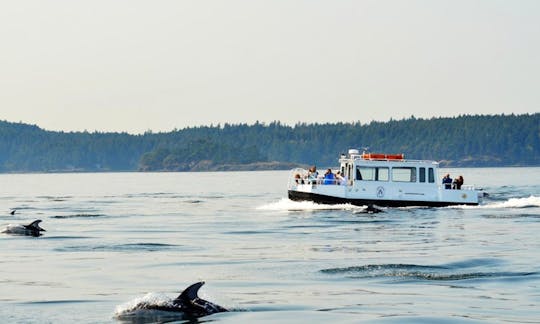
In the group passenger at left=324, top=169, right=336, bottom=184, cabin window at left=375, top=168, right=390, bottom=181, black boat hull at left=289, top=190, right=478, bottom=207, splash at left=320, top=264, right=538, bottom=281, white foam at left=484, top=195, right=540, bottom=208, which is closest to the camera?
splash at left=320, top=264, right=538, bottom=281

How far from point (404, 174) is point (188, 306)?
42224 millimetres

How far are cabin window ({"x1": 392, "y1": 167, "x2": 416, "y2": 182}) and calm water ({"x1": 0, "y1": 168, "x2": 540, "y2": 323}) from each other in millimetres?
7487

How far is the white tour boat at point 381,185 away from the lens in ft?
203

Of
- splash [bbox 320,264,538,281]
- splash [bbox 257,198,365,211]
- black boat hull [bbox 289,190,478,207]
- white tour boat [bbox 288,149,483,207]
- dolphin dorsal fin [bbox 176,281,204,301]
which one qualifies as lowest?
splash [bbox 320,264,538,281]

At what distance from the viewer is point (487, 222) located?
49.9 meters

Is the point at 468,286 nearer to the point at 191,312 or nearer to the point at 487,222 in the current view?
the point at 191,312

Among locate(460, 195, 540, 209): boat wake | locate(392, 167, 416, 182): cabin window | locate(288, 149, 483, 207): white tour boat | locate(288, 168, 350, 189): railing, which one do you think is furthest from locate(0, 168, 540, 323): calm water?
locate(460, 195, 540, 209): boat wake

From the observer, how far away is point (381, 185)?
62.1 meters

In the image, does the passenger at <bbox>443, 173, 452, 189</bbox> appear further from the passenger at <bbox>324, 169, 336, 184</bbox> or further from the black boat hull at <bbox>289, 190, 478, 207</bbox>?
the passenger at <bbox>324, 169, 336, 184</bbox>

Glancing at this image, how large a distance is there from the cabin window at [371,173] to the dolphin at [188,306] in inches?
1609

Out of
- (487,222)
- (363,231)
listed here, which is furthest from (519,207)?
(363,231)

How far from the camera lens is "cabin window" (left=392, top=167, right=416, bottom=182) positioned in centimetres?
6234

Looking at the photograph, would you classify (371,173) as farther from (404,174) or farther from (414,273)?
(414,273)

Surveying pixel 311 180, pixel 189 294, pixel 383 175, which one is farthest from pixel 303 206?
pixel 189 294
